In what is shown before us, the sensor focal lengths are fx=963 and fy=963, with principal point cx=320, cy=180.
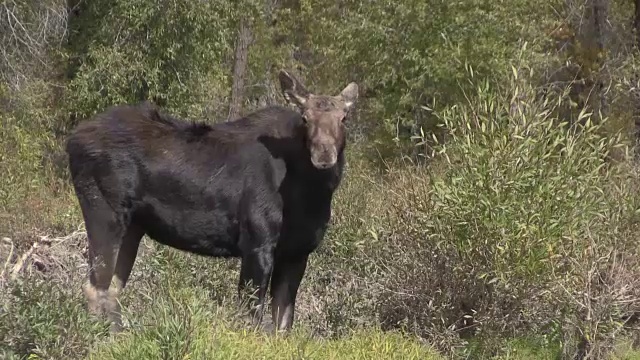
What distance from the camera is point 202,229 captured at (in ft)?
29.3

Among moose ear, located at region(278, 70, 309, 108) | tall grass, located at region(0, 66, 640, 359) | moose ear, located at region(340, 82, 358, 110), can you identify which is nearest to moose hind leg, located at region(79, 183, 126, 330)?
tall grass, located at region(0, 66, 640, 359)

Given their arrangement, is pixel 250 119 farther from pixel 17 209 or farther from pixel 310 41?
pixel 310 41

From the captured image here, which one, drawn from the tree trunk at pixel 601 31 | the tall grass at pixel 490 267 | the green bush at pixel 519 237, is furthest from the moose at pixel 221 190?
the tree trunk at pixel 601 31

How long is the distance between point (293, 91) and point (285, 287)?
1.86 metres

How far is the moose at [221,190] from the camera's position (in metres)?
8.73

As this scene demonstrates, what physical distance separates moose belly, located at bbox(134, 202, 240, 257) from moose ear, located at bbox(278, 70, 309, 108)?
1.22 metres

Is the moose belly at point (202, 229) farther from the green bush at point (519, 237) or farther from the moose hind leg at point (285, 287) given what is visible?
the green bush at point (519, 237)

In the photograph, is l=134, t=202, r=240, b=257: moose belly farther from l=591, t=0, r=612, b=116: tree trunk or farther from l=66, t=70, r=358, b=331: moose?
l=591, t=0, r=612, b=116: tree trunk

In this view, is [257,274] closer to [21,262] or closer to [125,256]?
[125,256]

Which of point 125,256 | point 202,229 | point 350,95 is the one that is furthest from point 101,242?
point 350,95

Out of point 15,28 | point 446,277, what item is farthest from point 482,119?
point 15,28

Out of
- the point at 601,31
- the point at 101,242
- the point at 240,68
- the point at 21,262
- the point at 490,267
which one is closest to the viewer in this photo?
the point at 101,242

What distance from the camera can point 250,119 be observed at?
30.7 feet

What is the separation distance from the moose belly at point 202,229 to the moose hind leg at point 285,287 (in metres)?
0.47
